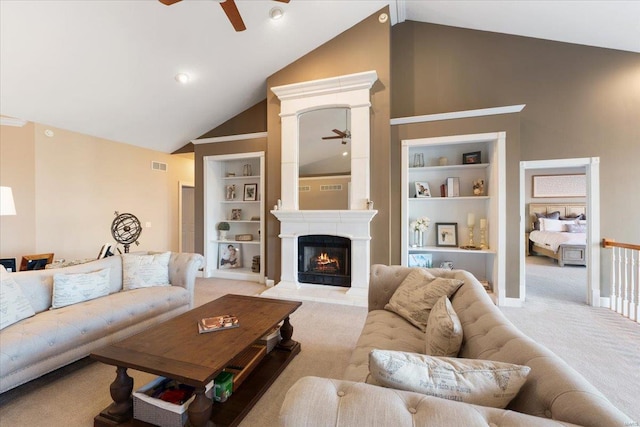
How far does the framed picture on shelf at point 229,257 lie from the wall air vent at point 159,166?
2.10 meters

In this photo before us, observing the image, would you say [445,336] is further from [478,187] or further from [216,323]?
[478,187]

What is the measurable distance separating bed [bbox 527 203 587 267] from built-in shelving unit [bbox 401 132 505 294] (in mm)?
3489

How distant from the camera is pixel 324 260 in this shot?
442cm

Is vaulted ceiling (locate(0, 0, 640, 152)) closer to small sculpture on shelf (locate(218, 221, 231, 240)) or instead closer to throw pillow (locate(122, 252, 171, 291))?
small sculpture on shelf (locate(218, 221, 231, 240))

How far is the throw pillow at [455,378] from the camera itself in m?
0.87

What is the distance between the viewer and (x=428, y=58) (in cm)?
437

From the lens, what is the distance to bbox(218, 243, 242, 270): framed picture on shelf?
559 centimetres

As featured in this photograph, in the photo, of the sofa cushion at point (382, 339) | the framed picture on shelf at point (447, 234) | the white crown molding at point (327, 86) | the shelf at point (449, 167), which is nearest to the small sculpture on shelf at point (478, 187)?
the shelf at point (449, 167)

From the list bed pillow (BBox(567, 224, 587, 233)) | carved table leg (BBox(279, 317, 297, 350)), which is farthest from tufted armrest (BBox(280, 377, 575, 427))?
bed pillow (BBox(567, 224, 587, 233))

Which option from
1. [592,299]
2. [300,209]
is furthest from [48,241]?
[592,299]

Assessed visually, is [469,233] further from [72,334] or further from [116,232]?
[116,232]

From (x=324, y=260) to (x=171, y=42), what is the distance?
3.63m

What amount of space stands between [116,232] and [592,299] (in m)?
6.46

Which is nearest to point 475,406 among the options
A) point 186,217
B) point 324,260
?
point 324,260
